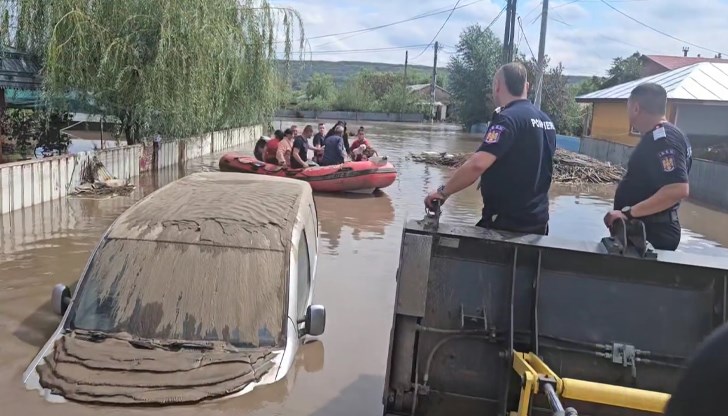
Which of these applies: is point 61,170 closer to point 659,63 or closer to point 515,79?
point 515,79

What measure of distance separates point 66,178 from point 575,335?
1200 centimetres

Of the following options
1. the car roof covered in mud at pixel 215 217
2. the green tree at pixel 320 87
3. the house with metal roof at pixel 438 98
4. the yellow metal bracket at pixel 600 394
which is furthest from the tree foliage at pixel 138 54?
the green tree at pixel 320 87

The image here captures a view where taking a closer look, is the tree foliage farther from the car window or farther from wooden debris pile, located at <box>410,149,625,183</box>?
the car window

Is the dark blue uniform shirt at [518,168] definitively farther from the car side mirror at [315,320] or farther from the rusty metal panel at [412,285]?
the car side mirror at [315,320]

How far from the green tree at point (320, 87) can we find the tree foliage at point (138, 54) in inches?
2172

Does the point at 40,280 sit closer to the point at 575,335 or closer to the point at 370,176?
the point at 575,335

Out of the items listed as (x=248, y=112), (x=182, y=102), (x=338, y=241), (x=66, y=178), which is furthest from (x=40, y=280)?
(x=248, y=112)

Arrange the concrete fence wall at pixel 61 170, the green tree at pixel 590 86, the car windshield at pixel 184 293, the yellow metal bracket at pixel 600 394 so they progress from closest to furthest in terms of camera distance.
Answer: the yellow metal bracket at pixel 600 394 < the car windshield at pixel 184 293 < the concrete fence wall at pixel 61 170 < the green tree at pixel 590 86

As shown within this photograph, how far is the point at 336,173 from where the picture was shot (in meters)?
14.6

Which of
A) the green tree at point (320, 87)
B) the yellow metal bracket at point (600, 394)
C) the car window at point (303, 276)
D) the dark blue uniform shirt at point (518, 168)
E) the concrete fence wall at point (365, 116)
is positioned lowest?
the car window at point (303, 276)

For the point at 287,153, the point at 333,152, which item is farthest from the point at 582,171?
the point at 287,153

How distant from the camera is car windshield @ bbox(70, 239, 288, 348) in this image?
14.5 feet

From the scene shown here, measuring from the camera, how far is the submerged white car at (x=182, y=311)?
13.4 feet

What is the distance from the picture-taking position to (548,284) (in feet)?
10.3
